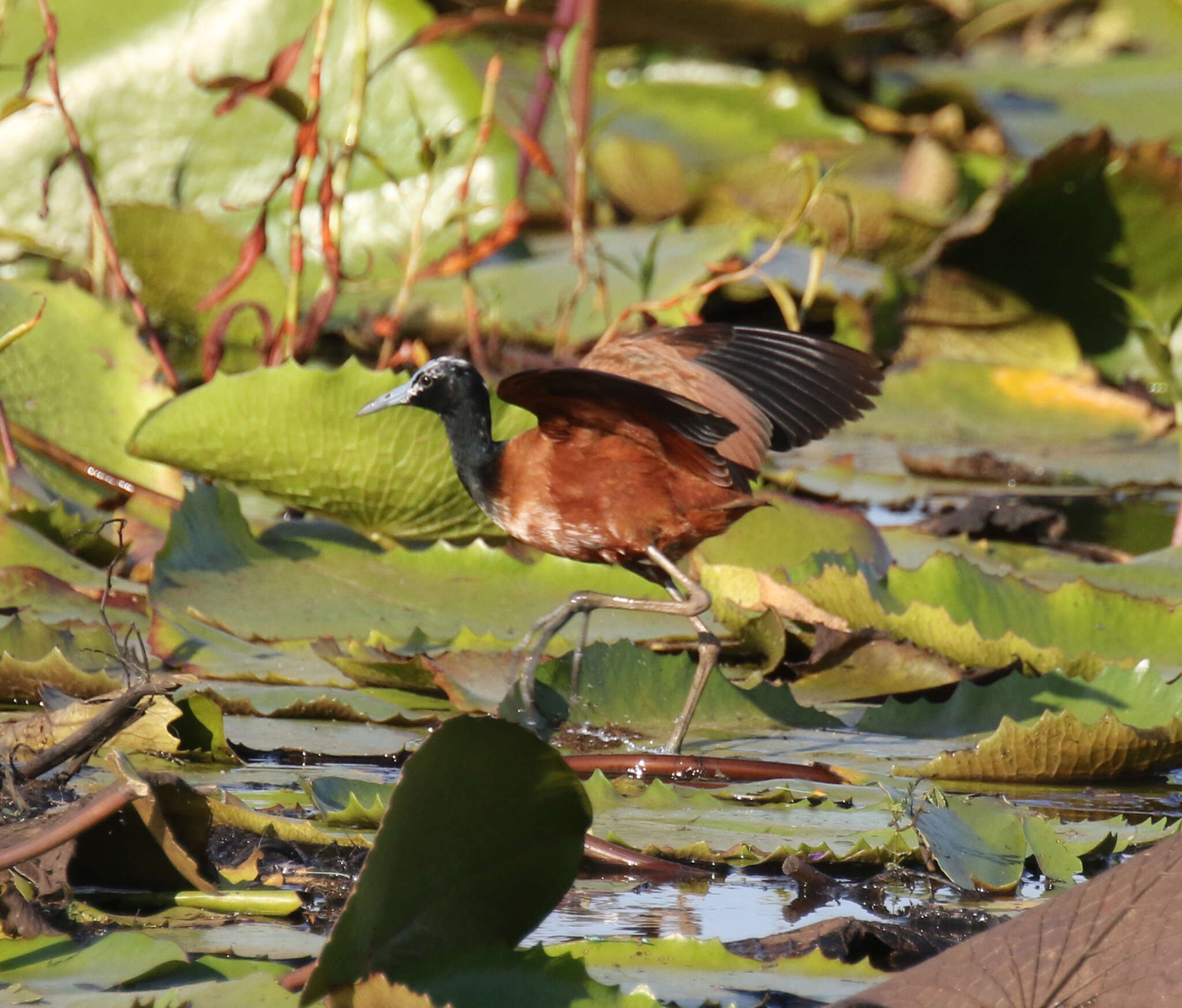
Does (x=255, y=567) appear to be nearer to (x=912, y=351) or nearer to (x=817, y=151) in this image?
(x=912, y=351)

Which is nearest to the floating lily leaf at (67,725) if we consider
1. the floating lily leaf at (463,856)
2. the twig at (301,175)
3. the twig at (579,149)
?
the floating lily leaf at (463,856)

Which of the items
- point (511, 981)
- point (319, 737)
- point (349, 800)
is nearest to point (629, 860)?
point (349, 800)

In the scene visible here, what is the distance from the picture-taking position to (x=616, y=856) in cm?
182

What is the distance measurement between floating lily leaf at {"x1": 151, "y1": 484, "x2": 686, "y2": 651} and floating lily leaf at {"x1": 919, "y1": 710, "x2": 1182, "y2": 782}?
78 cm

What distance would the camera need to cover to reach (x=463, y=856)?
4.44 ft

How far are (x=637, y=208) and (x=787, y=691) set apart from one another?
4.43 m

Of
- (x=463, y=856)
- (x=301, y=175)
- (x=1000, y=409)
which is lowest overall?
(x=1000, y=409)

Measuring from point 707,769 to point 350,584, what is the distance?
0.92 metres

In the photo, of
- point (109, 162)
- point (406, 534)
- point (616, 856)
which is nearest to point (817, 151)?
point (109, 162)

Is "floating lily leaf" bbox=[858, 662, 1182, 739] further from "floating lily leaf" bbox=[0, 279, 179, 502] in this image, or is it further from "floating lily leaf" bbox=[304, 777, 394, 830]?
"floating lily leaf" bbox=[0, 279, 179, 502]

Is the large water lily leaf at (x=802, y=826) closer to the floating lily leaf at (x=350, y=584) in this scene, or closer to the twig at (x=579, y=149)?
the floating lily leaf at (x=350, y=584)

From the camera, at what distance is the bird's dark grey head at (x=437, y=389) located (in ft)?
8.89

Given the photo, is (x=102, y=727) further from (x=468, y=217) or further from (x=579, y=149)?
(x=468, y=217)

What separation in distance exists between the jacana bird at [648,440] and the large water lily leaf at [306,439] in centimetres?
17
